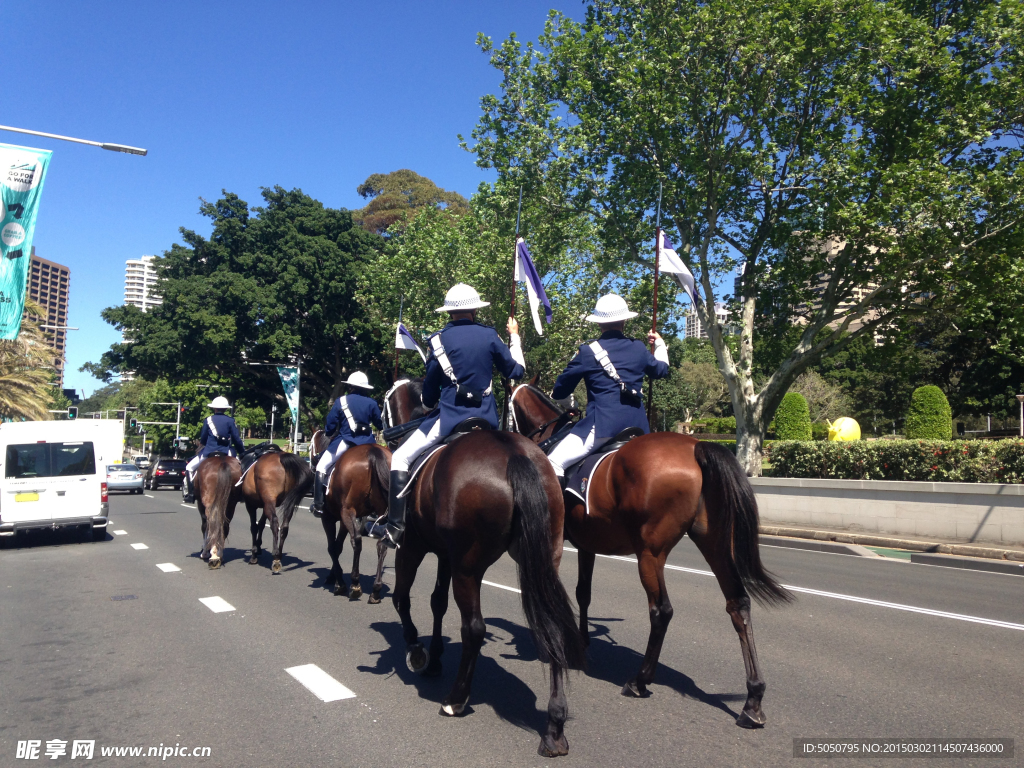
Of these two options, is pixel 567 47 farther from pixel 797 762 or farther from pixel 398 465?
pixel 797 762

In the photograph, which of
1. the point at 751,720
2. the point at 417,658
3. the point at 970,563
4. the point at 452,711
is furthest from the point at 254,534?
the point at 970,563

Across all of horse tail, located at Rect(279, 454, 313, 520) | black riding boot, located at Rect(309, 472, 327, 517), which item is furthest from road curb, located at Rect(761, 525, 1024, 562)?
black riding boot, located at Rect(309, 472, 327, 517)

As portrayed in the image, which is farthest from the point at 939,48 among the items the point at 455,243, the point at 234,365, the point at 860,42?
the point at 234,365

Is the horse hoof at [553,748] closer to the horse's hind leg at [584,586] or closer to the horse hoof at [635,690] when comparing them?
the horse hoof at [635,690]

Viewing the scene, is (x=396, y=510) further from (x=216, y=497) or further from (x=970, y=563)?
(x=970, y=563)

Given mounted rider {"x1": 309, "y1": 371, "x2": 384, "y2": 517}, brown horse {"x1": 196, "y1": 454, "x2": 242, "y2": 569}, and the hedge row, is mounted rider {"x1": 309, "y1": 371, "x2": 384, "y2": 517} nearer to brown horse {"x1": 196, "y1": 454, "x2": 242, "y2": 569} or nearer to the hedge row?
brown horse {"x1": 196, "y1": 454, "x2": 242, "y2": 569}

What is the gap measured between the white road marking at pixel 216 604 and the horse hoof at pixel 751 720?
→ 5.49m

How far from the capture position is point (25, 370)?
35.8 meters

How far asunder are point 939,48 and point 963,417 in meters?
38.4

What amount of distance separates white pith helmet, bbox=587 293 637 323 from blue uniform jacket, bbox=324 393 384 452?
13.8 feet

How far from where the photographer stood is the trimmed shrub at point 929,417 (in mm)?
26234

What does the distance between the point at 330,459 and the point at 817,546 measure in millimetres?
9917

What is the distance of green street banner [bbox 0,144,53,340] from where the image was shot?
12.8 meters

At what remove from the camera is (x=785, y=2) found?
787 inches
